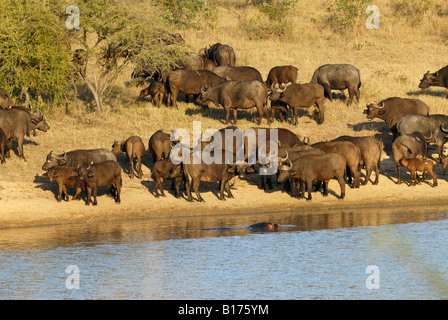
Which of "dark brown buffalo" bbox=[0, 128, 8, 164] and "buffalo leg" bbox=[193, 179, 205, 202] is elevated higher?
"dark brown buffalo" bbox=[0, 128, 8, 164]

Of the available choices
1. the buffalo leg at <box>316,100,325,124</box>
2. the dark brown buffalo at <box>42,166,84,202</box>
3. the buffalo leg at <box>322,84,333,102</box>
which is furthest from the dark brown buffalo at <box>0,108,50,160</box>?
the buffalo leg at <box>322,84,333,102</box>

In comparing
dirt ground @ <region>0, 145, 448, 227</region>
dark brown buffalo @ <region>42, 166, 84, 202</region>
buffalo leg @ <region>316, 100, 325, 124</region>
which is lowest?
dirt ground @ <region>0, 145, 448, 227</region>

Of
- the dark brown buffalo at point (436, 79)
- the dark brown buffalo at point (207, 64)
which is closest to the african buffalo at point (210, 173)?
the dark brown buffalo at point (207, 64)

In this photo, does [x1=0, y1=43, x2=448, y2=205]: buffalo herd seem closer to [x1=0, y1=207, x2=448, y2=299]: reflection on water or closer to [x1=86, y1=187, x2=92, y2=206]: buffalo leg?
[x1=86, y1=187, x2=92, y2=206]: buffalo leg

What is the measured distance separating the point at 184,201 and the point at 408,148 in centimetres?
638

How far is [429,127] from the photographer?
24.3 metres

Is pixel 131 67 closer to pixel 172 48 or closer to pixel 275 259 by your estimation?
pixel 172 48

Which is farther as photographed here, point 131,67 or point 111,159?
point 131,67

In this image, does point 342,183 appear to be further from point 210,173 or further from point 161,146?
point 161,146

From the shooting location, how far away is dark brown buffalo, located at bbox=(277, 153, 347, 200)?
20625 millimetres

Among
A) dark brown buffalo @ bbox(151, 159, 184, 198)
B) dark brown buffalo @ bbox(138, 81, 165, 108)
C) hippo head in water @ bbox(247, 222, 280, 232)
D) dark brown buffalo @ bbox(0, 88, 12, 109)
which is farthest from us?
dark brown buffalo @ bbox(138, 81, 165, 108)

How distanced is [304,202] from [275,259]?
526 centimetres
